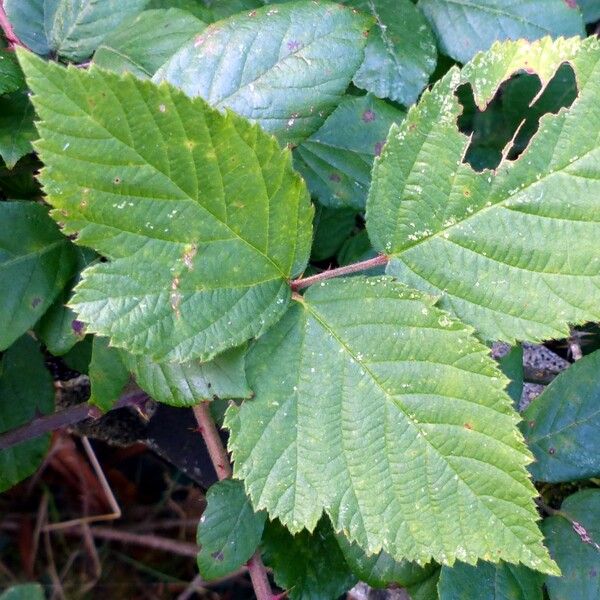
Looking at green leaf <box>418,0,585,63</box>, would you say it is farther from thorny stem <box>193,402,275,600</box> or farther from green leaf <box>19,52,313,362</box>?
thorny stem <box>193,402,275,600</box>

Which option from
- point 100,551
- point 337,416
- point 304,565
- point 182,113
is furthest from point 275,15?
point 100,551

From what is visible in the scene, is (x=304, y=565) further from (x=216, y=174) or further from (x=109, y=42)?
(x=109, y=42)

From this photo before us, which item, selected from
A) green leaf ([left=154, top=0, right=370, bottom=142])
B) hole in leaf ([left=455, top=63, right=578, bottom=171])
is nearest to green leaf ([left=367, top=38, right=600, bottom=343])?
green leaf ([left=154, top=0, right=370, bottom=142])

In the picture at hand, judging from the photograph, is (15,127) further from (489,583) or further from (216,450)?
(489,583)

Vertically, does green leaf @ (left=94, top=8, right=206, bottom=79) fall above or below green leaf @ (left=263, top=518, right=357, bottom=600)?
above

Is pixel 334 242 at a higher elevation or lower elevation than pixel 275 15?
lower

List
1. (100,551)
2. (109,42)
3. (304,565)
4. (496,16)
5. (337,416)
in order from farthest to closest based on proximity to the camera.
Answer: (100,551) < (496,16) < (304,565) < (109,42) < (337,416)
